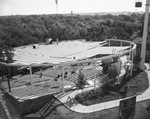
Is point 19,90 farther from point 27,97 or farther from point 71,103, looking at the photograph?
point 71,103

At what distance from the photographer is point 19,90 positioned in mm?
21938

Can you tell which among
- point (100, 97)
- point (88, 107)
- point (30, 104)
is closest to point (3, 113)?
point (30, 104)

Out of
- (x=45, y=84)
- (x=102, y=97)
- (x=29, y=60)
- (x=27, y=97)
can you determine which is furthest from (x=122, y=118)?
(x=29, y=60)

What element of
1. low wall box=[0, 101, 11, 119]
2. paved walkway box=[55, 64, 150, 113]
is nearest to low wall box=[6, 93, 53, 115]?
low wall box=[0, 101, 11, 119]

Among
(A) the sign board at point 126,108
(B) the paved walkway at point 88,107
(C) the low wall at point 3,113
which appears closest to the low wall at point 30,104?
(C) the low wall at point 3,113

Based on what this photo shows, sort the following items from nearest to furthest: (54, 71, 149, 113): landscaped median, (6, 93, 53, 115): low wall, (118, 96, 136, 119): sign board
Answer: (118, 96, 136, 119): sign board → (54, 71, 149, 113): landscaped median → (6, 93, 53, 115): low wall

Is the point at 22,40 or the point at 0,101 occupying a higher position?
the point at 22,40

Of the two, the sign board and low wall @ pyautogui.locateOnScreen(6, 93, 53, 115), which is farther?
low wall @ pyautogui.locateOnScreen(6, 93, 53, 115)

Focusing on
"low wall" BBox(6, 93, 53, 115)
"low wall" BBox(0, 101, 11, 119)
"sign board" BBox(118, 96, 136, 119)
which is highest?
"sign board" BBox(118, 96, 136, 119)

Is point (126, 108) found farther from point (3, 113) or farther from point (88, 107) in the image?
point (3, 113)

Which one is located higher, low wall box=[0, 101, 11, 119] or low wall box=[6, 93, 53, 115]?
low wall box=[6, 93, 53, 115]

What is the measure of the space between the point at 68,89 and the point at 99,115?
6.49 m

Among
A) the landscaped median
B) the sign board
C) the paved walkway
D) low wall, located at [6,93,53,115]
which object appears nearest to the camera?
the sign board

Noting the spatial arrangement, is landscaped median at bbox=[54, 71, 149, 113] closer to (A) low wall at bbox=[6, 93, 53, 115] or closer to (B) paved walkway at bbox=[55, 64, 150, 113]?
(B) paved walkway at bbox=[55, 64, 150, 113]
